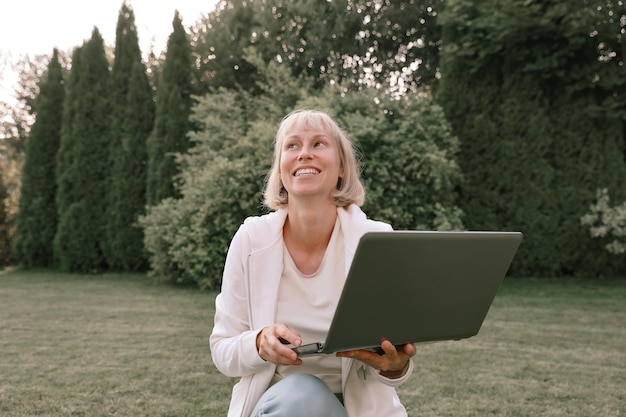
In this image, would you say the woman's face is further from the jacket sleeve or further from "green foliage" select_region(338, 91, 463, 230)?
"green foliage" select_region(338, 91, 463, 230)

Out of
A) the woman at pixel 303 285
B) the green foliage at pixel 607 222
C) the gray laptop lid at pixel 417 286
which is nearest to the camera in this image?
the gray laptop lid at pixel 417 286

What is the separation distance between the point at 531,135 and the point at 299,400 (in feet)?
25.5

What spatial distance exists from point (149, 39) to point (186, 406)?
1223 centimetres

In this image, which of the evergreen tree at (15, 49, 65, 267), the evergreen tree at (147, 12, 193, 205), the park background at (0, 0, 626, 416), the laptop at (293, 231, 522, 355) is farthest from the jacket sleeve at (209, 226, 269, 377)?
the evergreen tree at (15, 49, 65, 267)

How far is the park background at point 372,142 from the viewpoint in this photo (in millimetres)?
7473

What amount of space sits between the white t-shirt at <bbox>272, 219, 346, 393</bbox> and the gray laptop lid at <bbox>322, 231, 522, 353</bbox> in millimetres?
328

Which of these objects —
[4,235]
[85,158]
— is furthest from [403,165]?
[4,235]

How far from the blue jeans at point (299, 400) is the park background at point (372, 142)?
306 centimetres

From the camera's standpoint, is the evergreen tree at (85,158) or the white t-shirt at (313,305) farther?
the evergreen tree at (85,158)

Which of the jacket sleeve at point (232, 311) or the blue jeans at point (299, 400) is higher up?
the jacket sleeve at point (232, 311)

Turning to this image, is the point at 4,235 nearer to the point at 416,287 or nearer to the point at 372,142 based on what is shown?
the point at 372,142

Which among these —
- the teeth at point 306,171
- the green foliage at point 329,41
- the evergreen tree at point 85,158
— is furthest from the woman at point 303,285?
the green foliage at point 329,41

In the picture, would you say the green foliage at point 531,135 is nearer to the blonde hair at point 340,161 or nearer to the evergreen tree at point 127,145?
the evergreen tree at point 127,145

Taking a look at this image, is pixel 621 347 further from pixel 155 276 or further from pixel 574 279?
pixel 155 276
